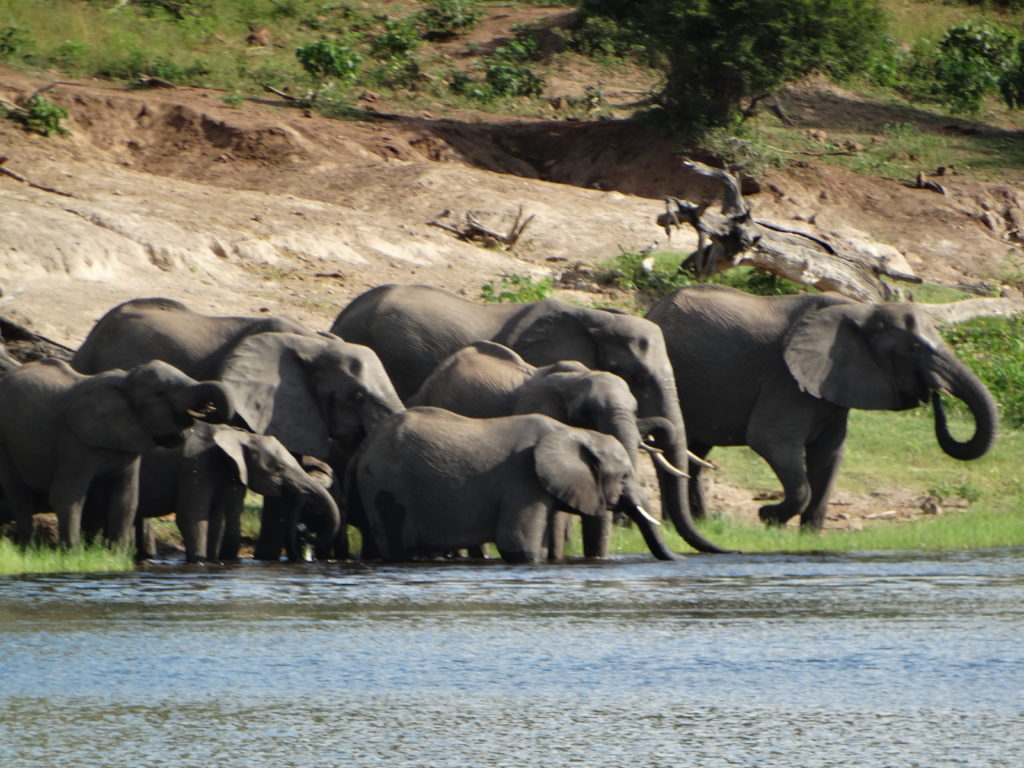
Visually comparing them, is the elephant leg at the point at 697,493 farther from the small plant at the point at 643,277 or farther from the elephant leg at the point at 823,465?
the small plant at the point at 643,277

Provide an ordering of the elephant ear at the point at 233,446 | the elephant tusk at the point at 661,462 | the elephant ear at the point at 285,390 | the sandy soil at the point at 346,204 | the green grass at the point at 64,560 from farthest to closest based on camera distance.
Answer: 1. the sandy soil at the point at 346,204
2. the elephant ear at the point at 285,390
3. the elephant tusk at the point at 661,462
4. the elephant ear at the point at 233,446
5. the green grass at the point at 64,560

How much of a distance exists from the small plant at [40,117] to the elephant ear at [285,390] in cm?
1203

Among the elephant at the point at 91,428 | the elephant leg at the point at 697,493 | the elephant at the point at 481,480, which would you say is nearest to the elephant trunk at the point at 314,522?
the elephant at the point at 481,480

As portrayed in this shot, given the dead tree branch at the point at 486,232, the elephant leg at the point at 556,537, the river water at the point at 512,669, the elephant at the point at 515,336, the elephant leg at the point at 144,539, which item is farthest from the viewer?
the dead tree branch at the point at 486,232

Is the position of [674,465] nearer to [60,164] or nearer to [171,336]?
[171,336]

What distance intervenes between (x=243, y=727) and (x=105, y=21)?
26603 millimetres

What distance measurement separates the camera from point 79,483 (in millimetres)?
14562

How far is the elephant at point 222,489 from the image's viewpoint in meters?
14.8

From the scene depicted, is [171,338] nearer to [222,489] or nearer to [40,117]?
[222,489]

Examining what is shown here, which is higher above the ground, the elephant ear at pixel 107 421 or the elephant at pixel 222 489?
the elephant ear at pixel 107 421

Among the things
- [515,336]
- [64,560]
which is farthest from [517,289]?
[64,560]

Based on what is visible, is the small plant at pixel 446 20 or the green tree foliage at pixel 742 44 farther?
the small plant at pixel 446 20

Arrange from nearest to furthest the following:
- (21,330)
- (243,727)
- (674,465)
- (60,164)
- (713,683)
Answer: (243,727)
(713,683)
(674,465)
(21,330)
(60,164)

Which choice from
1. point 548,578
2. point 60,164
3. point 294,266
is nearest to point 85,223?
point 294,266
